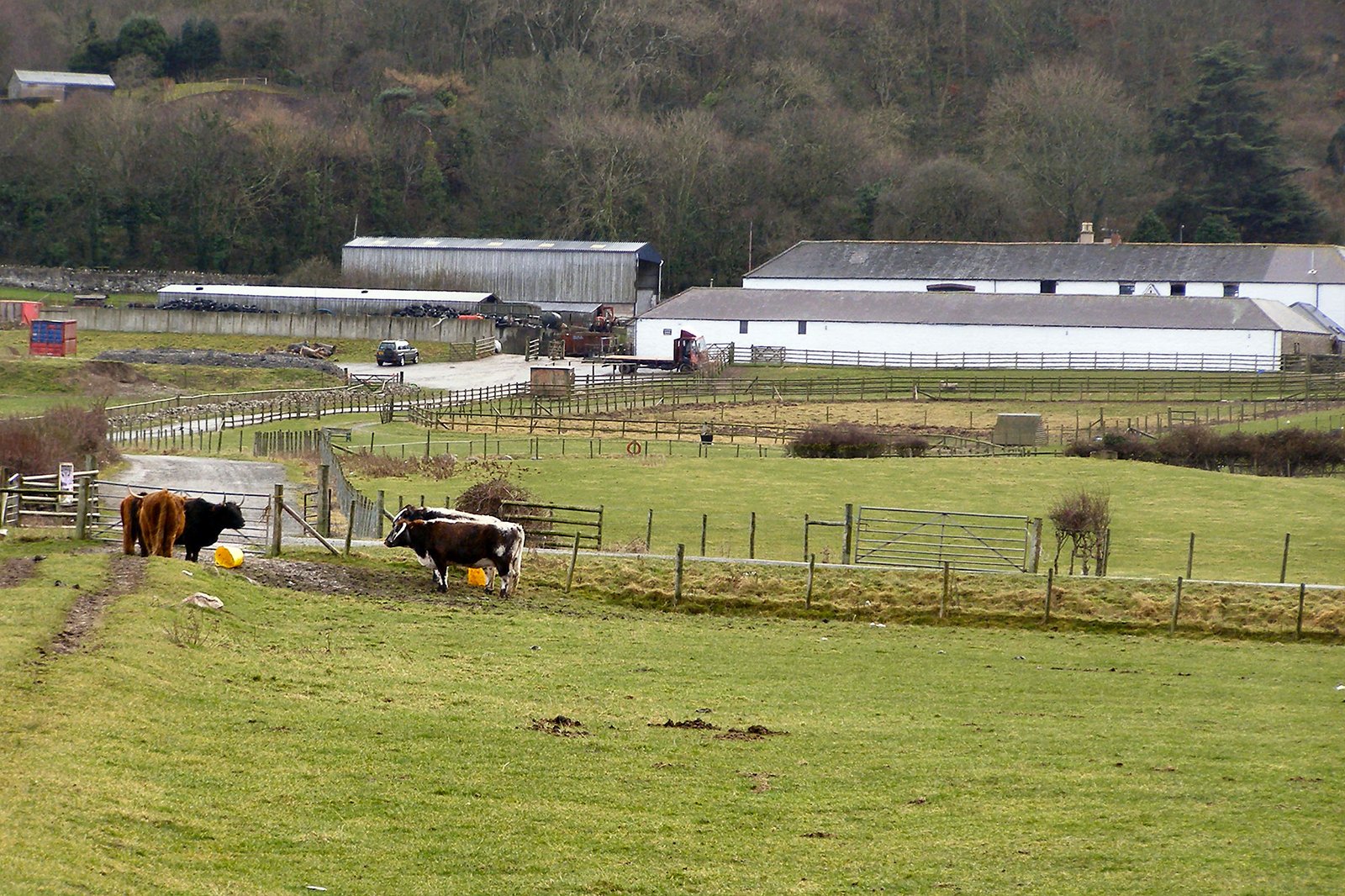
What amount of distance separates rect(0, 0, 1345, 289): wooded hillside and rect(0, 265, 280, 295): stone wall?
3.95m

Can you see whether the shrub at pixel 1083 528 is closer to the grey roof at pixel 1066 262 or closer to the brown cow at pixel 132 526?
the brown cow at pixel 132 526

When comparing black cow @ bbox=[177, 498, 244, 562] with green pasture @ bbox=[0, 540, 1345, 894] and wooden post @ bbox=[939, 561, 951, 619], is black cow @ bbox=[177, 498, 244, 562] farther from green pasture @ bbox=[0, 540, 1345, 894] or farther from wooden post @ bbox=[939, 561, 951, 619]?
wooden post @ bbox=[939, 561, 951, 619]

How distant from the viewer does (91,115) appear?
11825 centimetres

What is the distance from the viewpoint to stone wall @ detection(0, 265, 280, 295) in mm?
110250

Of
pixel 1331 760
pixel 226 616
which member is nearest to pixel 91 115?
pixel 226 616

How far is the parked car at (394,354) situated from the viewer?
272ft

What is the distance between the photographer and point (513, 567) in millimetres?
25500

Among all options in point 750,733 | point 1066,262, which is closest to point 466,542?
point 750,733

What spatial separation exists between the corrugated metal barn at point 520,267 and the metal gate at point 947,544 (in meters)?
68.8

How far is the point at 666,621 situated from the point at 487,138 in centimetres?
10383

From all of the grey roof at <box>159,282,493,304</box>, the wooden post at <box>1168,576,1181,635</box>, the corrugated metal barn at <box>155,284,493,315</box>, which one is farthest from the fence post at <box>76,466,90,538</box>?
the grey roof at <box>159,282,493,304</box>

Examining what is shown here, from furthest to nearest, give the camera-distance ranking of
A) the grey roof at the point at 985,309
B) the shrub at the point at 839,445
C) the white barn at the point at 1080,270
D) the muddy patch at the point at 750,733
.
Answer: the white barn at the point at 1080,270, the grey roof at the point at 985,309, the shrub at the point at 839,445, the muddy patch at the point at 750,733

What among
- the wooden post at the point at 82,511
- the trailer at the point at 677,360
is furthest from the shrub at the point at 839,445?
the wooden post at the point at 82,511

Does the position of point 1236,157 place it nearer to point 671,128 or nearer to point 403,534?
point 671,128
